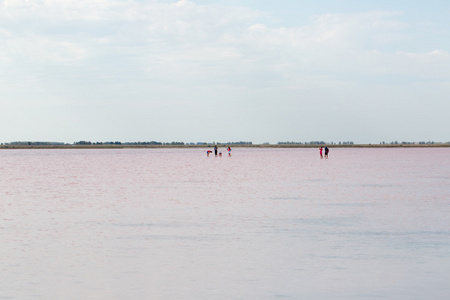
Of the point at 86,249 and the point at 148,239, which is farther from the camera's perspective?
the point at 148,239

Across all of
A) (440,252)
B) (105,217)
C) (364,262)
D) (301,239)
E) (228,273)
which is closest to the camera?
(228,273)

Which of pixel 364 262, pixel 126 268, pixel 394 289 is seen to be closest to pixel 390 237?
pixel 364 262

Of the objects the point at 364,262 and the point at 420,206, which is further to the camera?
the point at 420,206

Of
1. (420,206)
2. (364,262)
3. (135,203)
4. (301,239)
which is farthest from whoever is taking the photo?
(135,203)

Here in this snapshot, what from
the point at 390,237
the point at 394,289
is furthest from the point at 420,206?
the point at 394,289

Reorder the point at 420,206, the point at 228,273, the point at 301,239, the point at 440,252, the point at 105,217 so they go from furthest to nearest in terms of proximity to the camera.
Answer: the point at 420,206, the point at 105,217, the point at 301,239, the point at 440,252, the point at 228,273

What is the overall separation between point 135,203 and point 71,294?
1424cm

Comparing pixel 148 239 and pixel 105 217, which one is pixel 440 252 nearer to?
pixel 148 239

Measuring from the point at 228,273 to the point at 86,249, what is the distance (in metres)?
3.98

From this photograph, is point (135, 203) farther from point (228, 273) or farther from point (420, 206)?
point (228, 273)

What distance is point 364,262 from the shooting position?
12.2 metres

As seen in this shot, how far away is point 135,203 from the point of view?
24.1 metres

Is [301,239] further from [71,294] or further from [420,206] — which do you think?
[420,206]

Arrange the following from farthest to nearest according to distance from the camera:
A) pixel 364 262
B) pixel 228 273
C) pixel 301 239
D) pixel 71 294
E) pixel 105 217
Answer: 1. pixel 105 217
2. pixel 301 239
3. pixel 364 262
4. pixel 228 273
5. pixel 71 294
